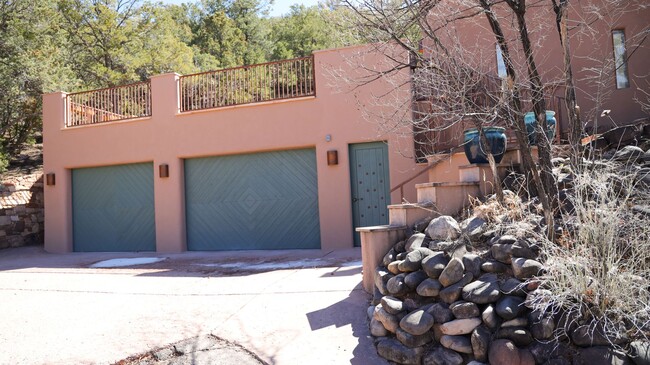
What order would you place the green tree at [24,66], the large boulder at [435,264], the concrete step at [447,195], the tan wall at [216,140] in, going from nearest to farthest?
the large boulder at [435,264] < the concrete step at [447,195] < the tan wall at [216,140] < the green tree at [24,66]

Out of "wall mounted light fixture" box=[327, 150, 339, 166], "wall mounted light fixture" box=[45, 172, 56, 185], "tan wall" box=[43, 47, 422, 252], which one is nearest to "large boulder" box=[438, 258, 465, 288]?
"tan wall" box=[43, 47, 422, 252]

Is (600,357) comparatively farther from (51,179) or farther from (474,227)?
(51,179)

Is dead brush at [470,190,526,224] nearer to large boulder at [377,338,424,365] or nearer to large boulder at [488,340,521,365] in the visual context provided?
large boulder at [488,340,521,365]

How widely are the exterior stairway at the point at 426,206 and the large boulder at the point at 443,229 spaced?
1.30 ft

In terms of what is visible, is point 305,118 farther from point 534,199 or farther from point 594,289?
point 594,289

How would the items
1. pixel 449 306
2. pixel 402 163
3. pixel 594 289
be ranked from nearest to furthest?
pixel 594 289, pixel 449 306, pixel 402 163

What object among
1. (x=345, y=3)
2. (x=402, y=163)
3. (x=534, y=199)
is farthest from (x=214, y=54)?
(x=534, y=199)

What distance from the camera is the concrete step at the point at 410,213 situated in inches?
201

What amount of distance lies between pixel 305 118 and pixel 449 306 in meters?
6.05

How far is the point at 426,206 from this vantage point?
516cm

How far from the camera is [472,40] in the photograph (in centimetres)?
855

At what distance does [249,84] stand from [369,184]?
3.37 metres

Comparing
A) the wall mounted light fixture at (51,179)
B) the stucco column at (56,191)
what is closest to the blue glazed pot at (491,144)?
the stucco column at (56,191)

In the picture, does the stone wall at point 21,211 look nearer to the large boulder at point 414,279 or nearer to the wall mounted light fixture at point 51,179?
the wall mounted light fixture at point 51,179
